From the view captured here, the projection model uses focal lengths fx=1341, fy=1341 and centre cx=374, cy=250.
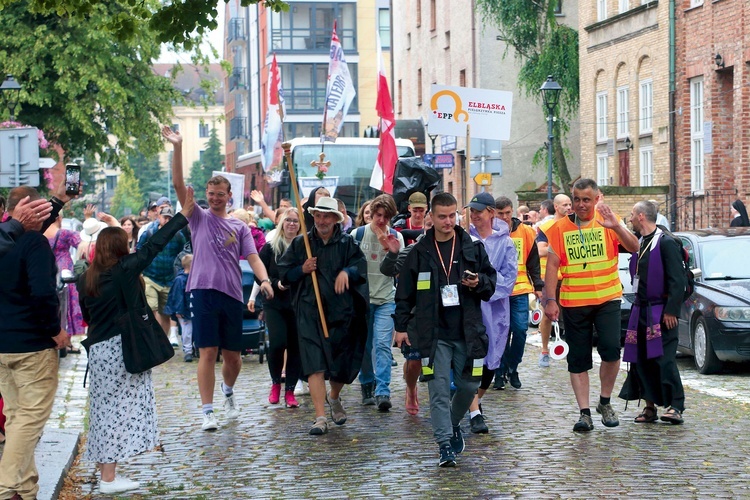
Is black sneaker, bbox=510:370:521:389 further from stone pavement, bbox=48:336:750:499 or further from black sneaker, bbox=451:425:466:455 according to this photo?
black sneaker, bbox=451:425:466:455

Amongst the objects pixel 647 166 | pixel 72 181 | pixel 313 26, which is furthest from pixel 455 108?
pixel 313 26

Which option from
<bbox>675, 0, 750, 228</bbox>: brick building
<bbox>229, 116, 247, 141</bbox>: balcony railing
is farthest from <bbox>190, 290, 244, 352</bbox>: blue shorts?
<bbox>229, 116, 247, 141</bbox>: balcony railing

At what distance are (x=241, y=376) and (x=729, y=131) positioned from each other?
58.4 feet

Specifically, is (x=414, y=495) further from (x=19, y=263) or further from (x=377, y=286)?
(x=377, y=286)

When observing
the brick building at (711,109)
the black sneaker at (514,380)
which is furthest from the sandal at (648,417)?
the brick building at (711,109)

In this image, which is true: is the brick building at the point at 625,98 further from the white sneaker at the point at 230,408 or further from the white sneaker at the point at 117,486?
the white sneaker at the point at 117,486

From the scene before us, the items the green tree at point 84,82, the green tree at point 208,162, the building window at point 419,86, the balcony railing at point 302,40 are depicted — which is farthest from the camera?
the green tree at point 208,162

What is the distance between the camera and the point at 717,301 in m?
14.7

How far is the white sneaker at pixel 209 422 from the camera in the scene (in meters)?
11.1

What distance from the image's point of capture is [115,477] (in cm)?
890

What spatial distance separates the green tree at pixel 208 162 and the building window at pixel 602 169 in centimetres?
8685

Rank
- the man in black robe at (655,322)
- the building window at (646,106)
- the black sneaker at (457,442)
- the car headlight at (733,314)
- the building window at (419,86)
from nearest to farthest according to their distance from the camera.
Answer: the black sneaker at (457,442), the man in black robe at (655,322), the car headlight at (733,314), the building window at (646,106), the building window at (419,86)

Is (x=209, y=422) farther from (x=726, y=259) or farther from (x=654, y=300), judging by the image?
(x=726, y=259)

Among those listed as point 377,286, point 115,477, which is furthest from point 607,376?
point 115,477
